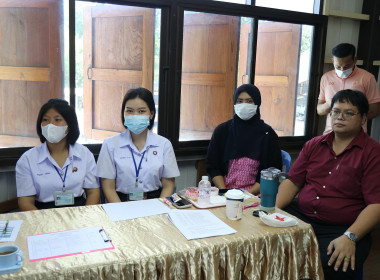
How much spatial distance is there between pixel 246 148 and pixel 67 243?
1.56 meters

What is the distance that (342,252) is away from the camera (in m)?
1.67

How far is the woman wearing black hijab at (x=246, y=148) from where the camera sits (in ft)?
8.29

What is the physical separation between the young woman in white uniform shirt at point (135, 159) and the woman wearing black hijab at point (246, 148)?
55 centimetres

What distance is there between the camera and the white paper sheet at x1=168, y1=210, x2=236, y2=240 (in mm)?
1417

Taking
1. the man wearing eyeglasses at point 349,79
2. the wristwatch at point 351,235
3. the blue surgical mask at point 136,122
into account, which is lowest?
the wristwatch at point 351,235

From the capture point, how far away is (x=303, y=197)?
211cm

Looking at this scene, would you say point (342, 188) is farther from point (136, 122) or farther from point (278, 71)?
point (278, 71)

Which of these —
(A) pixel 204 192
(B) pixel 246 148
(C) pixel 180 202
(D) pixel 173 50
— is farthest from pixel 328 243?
(D) pixel 173 50

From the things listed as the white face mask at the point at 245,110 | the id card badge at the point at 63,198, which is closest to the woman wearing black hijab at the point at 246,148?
the white face mask at the point at 245,110

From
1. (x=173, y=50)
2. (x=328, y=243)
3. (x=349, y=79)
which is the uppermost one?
(x=173, y=50)

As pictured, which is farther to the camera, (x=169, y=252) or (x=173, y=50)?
(x=173, y=50)

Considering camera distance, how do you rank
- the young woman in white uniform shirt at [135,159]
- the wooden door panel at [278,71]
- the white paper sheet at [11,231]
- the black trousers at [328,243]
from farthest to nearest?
the wooden door panel at [278,71] → the young woman in white uniform shirt at [135,159] → the black trousers at [328,243] → the white paper sheet at [11,231]

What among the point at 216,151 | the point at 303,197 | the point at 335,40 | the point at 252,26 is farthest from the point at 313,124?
the point at 303,197

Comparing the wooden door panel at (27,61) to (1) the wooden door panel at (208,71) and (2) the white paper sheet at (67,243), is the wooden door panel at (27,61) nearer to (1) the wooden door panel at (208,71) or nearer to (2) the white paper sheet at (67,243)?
(1) the wooden door panel at (208,71)
